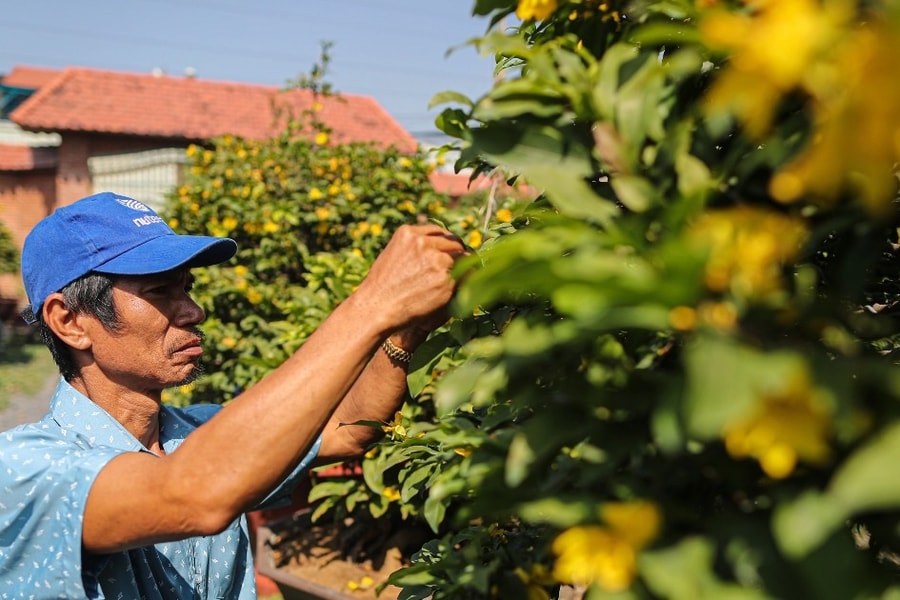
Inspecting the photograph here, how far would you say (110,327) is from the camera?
181 centimetres

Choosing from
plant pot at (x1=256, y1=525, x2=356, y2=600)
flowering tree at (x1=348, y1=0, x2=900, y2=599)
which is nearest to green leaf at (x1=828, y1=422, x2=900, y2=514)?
flowering tree at (x1=348, y1=0, x2=900, y2=599)

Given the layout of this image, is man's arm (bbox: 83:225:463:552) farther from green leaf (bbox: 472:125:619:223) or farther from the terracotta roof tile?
the terracotta roof tile

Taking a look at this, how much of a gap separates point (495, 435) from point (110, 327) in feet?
3.77

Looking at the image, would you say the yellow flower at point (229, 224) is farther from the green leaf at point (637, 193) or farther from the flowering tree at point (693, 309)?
the green leaf at point (637, 193)

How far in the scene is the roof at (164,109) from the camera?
14.2 meters

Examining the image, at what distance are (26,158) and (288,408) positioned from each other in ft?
51.4

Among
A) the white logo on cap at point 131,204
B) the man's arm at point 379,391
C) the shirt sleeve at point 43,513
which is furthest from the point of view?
the white logo on cap at point 131,204

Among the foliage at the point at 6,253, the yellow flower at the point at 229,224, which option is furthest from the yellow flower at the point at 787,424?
the foliage at the point at 6,253

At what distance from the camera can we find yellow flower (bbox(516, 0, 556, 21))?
34.7 inches

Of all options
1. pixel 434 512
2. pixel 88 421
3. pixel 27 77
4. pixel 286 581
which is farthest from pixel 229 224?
pixel 27 77

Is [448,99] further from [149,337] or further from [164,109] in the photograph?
[164,109]

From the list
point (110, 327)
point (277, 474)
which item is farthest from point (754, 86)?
point (110, 327)

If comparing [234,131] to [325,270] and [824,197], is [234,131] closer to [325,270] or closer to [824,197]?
[325,270]

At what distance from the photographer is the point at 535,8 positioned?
91 cm
